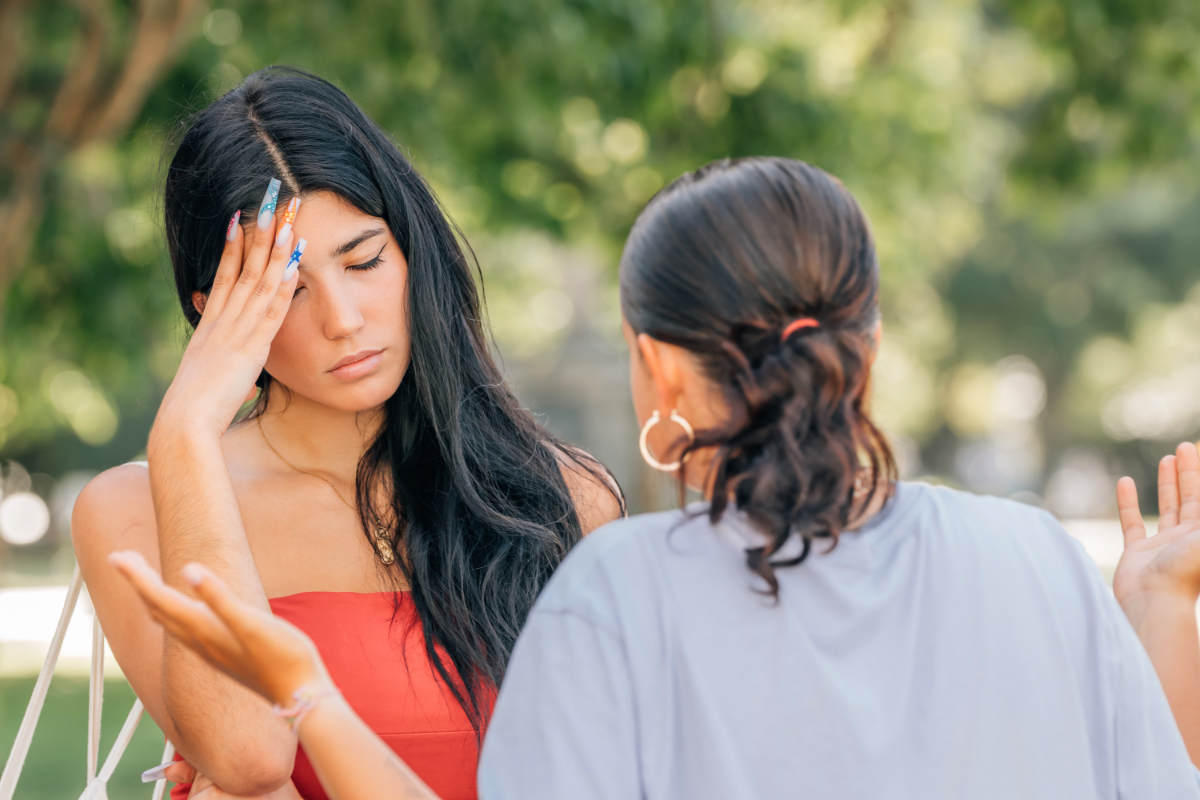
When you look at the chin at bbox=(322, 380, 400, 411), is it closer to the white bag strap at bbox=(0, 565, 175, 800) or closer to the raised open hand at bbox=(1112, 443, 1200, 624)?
the white bag strap at bbox=(0, 565, 175, 800)

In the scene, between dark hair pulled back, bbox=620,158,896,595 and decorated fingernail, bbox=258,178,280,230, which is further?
decorated fingernail, bbox=258,178,280,230

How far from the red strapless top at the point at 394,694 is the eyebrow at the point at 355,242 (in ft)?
2.40

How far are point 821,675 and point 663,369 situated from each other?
431 millimetres

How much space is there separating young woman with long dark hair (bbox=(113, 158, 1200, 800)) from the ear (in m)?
0.02

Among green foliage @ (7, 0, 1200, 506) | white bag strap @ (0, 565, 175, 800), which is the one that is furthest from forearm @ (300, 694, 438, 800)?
green foliage @ (7, 0, 1200, 506)

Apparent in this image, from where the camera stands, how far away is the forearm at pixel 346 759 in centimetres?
139

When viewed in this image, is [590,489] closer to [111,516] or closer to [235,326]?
[235,326]

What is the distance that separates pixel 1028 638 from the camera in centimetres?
141

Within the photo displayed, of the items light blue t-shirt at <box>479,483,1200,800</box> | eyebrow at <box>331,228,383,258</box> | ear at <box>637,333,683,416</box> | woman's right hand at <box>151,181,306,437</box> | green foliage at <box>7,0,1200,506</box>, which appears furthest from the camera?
green foliage at <box>7,0,1200,506</box>

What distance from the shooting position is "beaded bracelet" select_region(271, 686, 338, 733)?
1.40 metres

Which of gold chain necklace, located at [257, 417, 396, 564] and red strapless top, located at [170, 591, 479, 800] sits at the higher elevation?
gold chain necklace, located at [257, 417, 396, 564]

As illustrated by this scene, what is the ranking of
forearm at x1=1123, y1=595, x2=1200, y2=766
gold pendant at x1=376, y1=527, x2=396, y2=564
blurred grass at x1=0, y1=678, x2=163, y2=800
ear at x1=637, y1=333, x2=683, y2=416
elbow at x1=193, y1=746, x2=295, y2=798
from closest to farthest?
1. ear at x1=637, y1=333, x2=683, y2=416
2. forearm at x1=1123, y1=595, x2=1200, y2=766
3. elbow at x1=193, y1=746, x2=295, y2=798
4. gold pendant at x1=376, y1=527, x2=396, y2=564
5. blurred grass at x1=0, y1=678, x2=163, y2=800

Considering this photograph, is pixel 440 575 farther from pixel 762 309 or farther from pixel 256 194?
pixel 762 309

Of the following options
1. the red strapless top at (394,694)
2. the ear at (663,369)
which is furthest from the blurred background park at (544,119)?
the red strapless top at (394,694)
